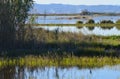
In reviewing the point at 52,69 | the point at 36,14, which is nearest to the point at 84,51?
the point at 36,14

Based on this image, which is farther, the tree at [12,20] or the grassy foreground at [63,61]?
the tree at [12,20]

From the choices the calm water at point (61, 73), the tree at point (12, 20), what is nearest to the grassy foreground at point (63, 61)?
the calm water at point (61, 73)

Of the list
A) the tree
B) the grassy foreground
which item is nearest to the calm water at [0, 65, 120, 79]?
the grassy foreground

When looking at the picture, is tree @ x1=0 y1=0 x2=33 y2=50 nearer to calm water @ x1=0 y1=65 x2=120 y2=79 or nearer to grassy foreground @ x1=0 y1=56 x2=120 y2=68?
grassy foreground @ x1=0 y1=56 x2=120 y2=68

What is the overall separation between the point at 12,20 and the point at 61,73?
6.13 metres

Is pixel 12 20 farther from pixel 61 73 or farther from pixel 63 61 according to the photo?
pixel 61 73

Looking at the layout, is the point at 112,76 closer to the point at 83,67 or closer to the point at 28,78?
the point at 83,67

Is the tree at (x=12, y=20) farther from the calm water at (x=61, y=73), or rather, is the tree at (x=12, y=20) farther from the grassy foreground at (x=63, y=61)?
the calm water at (x=61, y=73)

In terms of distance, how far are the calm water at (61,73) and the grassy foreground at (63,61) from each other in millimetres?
514

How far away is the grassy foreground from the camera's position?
1614cm

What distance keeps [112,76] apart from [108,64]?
9.10ft

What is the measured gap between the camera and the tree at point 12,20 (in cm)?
2009

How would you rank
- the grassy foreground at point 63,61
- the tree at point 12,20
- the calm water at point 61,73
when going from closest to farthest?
the calm water at point 61,73 < the grassy foreground at point 63,61 < the tree at point 12,20

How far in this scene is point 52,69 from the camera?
51.4 ft
